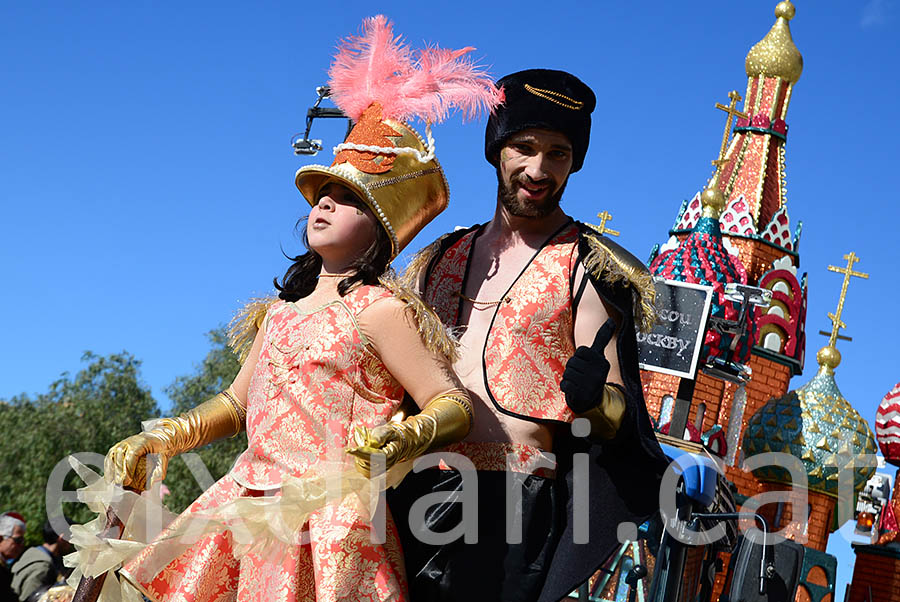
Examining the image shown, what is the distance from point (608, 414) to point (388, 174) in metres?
1.01

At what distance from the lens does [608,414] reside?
347 centimetres

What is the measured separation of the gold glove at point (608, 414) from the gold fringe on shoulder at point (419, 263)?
0.87 m

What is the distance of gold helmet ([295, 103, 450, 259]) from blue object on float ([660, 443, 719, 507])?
1.68 m

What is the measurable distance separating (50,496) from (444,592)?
1293mm

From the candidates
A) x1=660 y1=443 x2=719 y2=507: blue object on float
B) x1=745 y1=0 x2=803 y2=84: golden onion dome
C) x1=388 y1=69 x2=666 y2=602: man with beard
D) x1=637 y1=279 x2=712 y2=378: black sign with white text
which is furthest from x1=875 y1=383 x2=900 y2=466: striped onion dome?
x1=388 y1=69 x2=666 y2=602: man with beard

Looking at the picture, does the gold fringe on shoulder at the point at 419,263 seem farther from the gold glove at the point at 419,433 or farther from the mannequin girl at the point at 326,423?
the gold glove at the point at 419,433

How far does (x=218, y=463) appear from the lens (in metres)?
18.7

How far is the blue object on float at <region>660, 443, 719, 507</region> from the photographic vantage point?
15.5 feet

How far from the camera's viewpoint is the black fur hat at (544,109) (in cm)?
380

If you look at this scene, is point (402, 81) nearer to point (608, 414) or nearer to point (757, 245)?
point (608, 414)

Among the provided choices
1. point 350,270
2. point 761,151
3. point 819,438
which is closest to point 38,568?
point 350,270

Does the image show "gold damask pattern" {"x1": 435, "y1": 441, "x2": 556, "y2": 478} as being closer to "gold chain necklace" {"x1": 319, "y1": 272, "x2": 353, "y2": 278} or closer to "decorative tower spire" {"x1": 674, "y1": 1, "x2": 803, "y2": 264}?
"gold chain necklace" {"x1": 319, "y1": 272, "x2": 353, "y2": 278}

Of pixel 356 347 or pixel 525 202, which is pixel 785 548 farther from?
pixel 356 347

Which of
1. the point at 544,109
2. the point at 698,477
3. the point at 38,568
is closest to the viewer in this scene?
the point at 544,109
